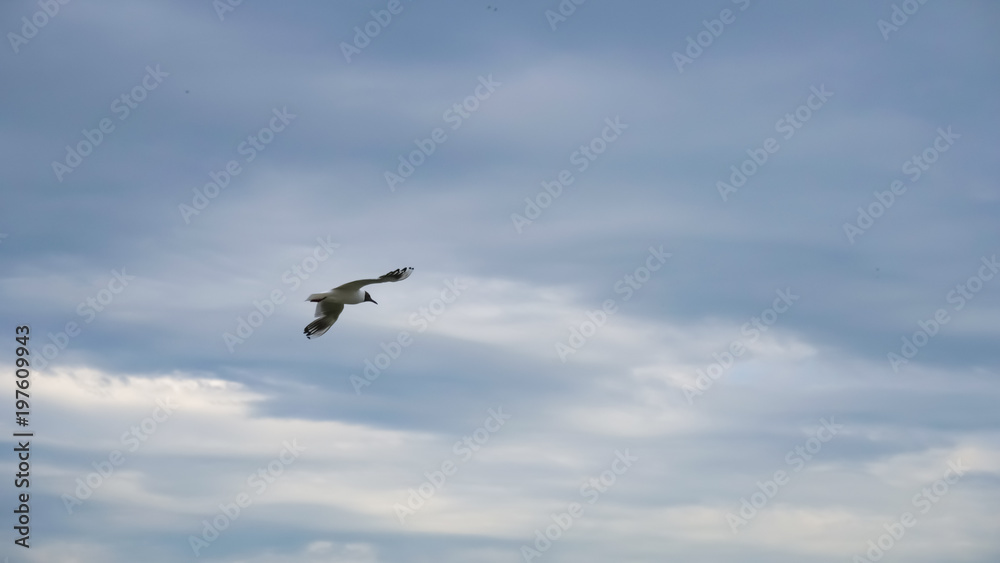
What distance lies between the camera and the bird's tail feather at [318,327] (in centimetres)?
3931

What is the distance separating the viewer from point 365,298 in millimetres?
40219

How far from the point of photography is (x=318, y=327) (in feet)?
130

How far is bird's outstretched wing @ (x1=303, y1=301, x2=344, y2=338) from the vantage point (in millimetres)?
39594

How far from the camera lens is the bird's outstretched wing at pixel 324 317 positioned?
39594mm

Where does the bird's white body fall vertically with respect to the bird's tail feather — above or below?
above

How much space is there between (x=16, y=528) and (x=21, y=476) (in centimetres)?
229

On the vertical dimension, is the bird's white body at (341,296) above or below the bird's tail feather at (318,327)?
above

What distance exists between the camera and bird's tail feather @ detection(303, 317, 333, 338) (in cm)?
3931

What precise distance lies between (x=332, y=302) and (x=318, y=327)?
153 cm

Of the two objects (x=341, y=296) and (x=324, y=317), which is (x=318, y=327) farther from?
(x=341, y=296)

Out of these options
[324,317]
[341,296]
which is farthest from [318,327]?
[341,296]

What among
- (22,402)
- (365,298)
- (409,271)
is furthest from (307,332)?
(22,402)

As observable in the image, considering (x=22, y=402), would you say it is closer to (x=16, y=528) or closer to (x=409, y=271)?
(x=16, y=528)

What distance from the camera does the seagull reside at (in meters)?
38.6
